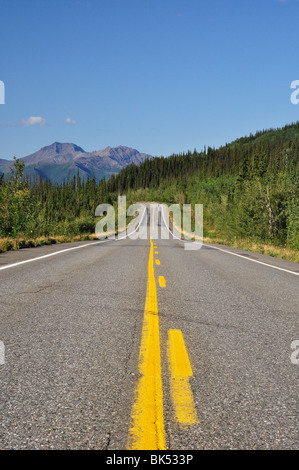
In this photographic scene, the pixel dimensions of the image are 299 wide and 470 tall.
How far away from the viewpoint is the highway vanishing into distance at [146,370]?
6.97 ft

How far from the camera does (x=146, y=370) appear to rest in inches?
120

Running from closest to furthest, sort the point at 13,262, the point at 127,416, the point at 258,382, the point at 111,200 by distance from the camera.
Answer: the point at 127,416 → the point at 258,382 → the point at 13,262 → the point at 111,200

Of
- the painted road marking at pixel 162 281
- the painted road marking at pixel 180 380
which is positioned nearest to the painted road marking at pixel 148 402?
the painted road marking at pixel 180 380

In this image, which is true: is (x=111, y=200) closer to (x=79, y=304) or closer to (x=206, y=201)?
(x=206, y=201)

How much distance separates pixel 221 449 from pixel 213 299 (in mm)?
4135

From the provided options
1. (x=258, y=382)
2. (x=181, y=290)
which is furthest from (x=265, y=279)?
(x=258, y=382)

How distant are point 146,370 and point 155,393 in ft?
1.43

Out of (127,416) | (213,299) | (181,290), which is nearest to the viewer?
(127,416)

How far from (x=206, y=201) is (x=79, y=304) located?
68.1m

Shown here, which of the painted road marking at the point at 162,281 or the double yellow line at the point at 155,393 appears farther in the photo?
the painted road marking at the point at 162,281

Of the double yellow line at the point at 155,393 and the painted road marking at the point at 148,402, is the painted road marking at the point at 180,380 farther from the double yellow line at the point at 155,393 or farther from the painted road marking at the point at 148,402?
the painted road marking at the point at 148,402

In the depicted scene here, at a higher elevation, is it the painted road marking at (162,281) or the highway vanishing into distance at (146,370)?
the highway vanishing into distance at (146,370)
